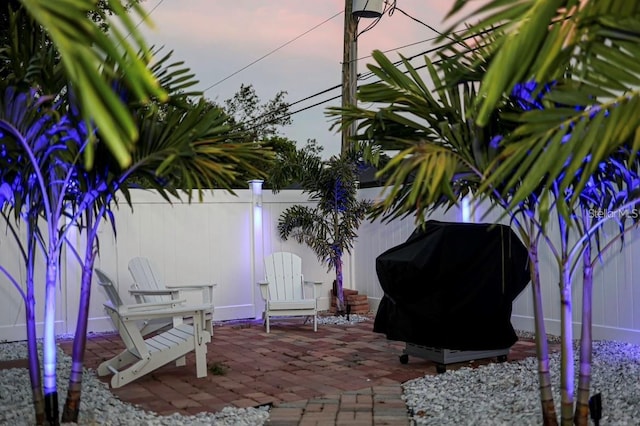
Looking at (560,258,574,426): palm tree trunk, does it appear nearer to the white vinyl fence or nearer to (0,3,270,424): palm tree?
Result: (0,3,270,424): palm tree

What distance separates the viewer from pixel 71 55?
1000 millimetres

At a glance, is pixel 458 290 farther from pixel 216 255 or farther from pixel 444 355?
pixel 216 255

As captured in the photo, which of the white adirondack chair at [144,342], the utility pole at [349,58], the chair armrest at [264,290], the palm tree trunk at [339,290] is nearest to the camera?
the white adirondack chair at [144,342]

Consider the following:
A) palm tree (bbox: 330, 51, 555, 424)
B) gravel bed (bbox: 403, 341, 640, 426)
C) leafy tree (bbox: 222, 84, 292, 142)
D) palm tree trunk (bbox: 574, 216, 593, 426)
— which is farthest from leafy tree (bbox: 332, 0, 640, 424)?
leafy tree (bbox: 222, 84, 292, 142)

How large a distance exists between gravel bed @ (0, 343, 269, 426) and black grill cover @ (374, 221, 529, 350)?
156cm

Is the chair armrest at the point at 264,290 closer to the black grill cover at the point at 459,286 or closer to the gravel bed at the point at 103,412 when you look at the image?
the black grill cover at the point at 459,286

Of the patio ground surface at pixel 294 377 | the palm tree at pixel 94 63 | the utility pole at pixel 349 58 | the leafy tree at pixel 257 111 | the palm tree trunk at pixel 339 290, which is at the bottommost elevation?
the patio ground surface at pixel 294 377

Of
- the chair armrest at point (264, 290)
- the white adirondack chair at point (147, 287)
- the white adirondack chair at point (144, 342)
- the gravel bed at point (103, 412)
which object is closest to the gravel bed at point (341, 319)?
the chair armrest at point (264, 290)

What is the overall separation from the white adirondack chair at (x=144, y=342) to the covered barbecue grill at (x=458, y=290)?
1555 mm

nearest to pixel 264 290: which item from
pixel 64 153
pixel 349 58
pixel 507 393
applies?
pixel 507 393

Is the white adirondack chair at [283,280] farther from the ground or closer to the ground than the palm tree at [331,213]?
closer to the ground

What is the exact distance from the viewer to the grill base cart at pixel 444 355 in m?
4.64

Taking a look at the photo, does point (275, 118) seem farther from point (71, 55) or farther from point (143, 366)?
point (71, 55)

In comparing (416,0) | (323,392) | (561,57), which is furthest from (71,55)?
(416,0)
